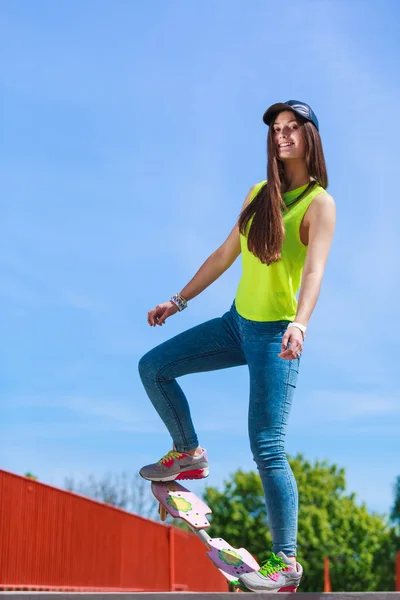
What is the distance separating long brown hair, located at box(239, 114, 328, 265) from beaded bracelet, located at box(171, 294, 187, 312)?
531 millimetres

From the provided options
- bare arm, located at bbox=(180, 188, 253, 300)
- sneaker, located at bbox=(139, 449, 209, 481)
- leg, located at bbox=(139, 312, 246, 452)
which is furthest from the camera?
bare arm, located at bbox=(180, 188, 253, 300)

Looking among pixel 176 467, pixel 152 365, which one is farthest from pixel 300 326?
pixel 176 467

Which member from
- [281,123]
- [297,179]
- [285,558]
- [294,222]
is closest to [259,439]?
[285,558]

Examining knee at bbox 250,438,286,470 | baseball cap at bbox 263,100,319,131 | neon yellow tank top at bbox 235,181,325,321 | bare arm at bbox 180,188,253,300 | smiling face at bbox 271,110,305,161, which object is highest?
baseball cap at bbox 263,100,319,131

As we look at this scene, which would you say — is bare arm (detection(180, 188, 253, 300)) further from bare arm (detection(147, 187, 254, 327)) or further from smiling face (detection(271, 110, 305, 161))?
smiling face (detection(271, 110, 305, 161))

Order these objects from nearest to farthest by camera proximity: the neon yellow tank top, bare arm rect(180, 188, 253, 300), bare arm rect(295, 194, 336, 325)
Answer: bare arm rect(295, 194, 336, 325) → the neon yellow tank top → bare arm rect(180, 188, 253, 300)

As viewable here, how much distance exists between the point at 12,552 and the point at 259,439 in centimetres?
883

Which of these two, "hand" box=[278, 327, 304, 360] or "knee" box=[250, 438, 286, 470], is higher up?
"hand" box=[278, 327, 304, 360]

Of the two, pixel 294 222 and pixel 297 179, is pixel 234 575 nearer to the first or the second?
pixel 294 222

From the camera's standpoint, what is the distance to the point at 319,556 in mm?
49844

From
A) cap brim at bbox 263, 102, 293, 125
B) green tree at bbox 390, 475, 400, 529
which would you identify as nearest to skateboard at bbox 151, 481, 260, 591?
cap brim at bbox 263, 102, 293, 125

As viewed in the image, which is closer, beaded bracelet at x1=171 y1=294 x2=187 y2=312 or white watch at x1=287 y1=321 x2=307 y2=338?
white watch at x1=287 y1=321 x2=307 y2=338

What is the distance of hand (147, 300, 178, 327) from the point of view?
4.40m

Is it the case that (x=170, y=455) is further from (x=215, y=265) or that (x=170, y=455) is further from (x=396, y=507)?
(x=396, y=507)
